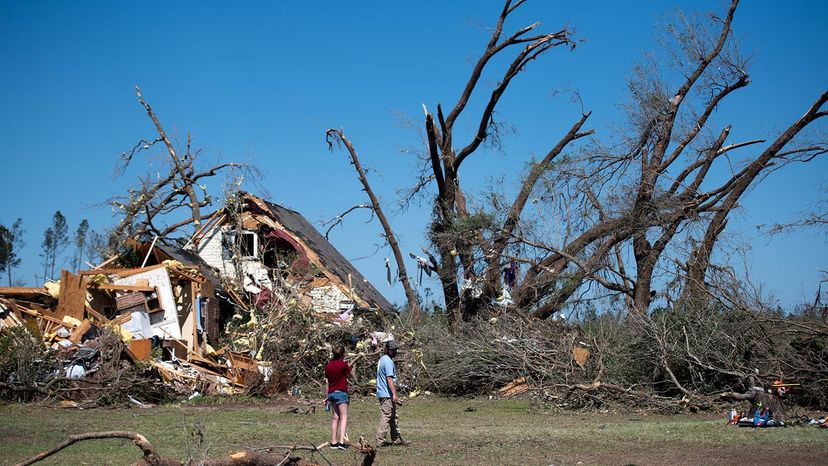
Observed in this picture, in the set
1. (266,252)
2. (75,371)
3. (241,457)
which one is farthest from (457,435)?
(266,252)

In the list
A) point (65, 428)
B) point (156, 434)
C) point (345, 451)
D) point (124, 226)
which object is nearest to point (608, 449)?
point (345, 451)

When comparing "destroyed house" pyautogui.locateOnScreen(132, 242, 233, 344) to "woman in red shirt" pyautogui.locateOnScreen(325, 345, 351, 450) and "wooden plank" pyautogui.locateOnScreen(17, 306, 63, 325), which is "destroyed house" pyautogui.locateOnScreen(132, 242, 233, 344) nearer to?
"wooden plank" pyautogui.locateOnScreen(17, 306, 63, 325)

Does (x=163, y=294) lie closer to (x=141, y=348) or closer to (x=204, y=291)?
(x=204, y=291)

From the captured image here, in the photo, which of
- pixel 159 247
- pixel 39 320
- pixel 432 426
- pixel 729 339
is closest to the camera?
pixel 432 426

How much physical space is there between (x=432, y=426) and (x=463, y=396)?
581 cm

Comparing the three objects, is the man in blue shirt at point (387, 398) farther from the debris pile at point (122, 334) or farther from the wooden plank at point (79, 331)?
the wooden plank at point (79, 331)

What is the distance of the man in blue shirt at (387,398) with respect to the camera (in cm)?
1077

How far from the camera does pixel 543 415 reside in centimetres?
1544

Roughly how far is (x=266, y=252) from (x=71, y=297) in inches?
371

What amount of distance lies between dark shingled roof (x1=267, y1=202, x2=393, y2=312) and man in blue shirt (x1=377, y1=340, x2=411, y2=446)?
47.2ft

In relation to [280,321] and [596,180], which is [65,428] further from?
[596,180]

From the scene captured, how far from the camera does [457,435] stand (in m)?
12.1

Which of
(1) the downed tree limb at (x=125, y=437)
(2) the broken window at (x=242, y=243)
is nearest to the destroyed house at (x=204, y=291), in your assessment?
(2) the broken window at (x=242, y=243)

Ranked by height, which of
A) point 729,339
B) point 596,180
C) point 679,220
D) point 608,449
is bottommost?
point 608,449
